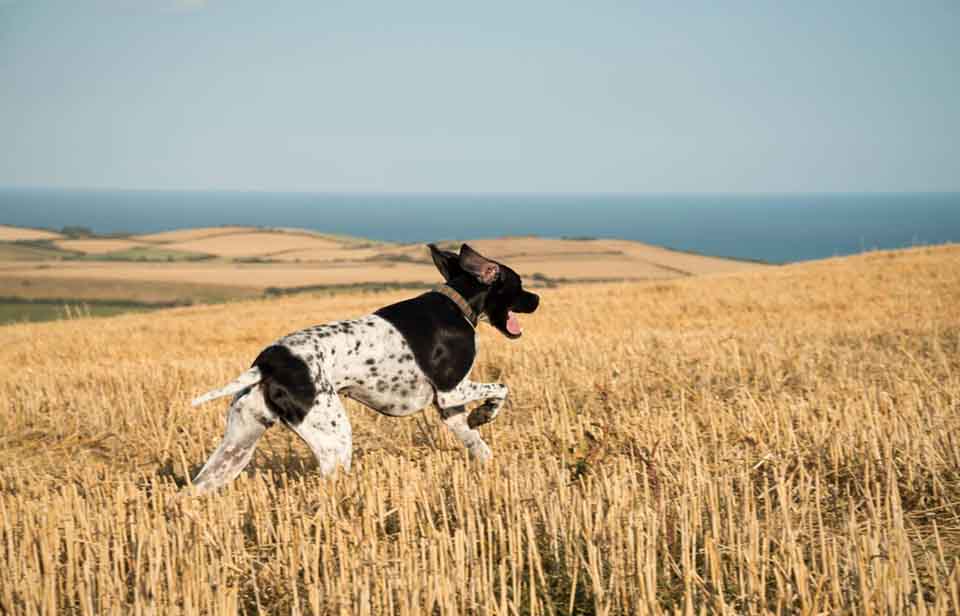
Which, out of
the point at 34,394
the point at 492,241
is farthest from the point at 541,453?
the point at 492,241

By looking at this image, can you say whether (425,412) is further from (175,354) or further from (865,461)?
(175,354)

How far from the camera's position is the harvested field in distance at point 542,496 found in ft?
12.7

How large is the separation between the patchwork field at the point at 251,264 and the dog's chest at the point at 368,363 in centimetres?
2655

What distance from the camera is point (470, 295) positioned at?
618cm

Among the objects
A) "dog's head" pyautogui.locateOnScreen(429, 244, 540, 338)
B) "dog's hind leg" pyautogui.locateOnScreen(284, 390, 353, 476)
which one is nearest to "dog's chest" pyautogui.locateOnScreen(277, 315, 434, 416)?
"dog's hind leg" pyautogui.locateOnScreen(284, 390, 353, 476)

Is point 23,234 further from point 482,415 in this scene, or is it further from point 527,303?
point 482,415

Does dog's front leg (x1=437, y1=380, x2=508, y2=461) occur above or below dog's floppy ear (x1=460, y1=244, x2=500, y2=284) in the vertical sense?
below

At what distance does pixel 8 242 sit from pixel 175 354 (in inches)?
1638

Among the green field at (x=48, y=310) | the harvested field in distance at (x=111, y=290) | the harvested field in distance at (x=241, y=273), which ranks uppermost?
the harvested field in distance at (x=241, y=273)

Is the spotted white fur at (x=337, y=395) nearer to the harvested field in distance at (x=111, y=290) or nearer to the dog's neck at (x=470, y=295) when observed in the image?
the dog's neck at (x=470, y=295)

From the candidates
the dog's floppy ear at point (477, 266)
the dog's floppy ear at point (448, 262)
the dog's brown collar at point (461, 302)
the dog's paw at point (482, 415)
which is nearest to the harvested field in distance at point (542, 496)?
the dog's paw at point (482, 415)

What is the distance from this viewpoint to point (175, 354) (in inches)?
614

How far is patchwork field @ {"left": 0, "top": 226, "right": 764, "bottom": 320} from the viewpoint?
35.8 m

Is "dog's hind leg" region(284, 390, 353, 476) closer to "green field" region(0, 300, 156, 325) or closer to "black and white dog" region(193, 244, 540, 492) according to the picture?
"black and white dog" region(193, 244, 540, 492)
